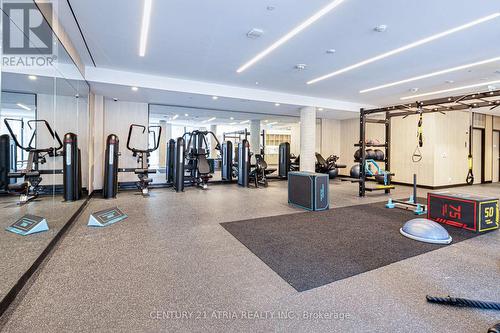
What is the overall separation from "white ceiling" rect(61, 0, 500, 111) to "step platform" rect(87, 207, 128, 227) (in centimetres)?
291

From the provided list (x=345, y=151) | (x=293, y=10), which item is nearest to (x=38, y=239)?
(x=293, y=10)

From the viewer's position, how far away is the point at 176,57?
502cm

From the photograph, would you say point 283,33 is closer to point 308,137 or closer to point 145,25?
point 145,25

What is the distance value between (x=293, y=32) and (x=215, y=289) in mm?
3740

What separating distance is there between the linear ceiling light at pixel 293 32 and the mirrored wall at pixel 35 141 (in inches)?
128

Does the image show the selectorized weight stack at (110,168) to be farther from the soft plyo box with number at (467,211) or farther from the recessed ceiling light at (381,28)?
the soft plyo box with number at (467,211)

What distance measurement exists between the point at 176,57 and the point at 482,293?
18.1 ft

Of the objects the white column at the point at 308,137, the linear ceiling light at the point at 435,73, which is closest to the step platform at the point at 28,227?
the white column at the point at 308,137

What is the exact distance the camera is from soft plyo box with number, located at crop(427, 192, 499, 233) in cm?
386

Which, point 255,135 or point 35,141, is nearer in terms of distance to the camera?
point 35,141

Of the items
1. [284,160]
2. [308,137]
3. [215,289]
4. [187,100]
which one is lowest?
[215,289]

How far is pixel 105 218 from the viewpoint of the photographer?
4.14 meters

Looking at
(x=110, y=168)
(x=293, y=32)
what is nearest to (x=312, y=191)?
(x=293, y=32)

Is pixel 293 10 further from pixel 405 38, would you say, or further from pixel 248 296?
pixel 248 296
